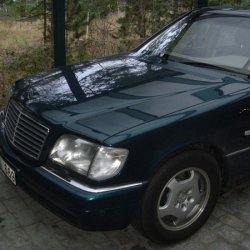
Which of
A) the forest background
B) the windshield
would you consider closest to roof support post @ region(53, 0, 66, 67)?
the forest background

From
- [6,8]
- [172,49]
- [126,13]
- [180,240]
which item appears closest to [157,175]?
[180,240]

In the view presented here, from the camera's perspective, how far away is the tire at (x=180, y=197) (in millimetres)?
2854

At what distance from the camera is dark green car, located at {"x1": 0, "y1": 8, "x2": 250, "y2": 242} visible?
2.71 metres

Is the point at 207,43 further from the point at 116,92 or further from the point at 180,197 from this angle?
the point at 180,197

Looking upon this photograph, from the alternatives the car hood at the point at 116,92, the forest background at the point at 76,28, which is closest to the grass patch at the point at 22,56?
the forest background at the point at 76,28

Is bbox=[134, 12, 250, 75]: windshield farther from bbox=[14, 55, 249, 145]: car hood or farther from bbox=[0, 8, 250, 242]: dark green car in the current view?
bbox=[14, 55, 249, 145]: car hood

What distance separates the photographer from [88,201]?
2619 mm

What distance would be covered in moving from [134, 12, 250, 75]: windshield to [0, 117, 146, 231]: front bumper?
1.58m

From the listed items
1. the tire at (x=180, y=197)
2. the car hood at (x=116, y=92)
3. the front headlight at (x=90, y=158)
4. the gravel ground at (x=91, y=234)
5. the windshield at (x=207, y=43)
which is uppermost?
the windshield at (x=207, y=43)

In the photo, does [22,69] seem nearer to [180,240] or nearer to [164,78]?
[164,78]

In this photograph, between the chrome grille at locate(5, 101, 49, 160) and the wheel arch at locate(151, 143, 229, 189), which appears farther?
the chrome grille at locate(5, 101, 49, 160)

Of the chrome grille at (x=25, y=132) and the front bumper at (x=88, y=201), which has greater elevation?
the chrome grille at (x=25, y=132)

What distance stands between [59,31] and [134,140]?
3373 millimetres

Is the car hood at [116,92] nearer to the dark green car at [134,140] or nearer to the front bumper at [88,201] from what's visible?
the dark green car at [134,140]
